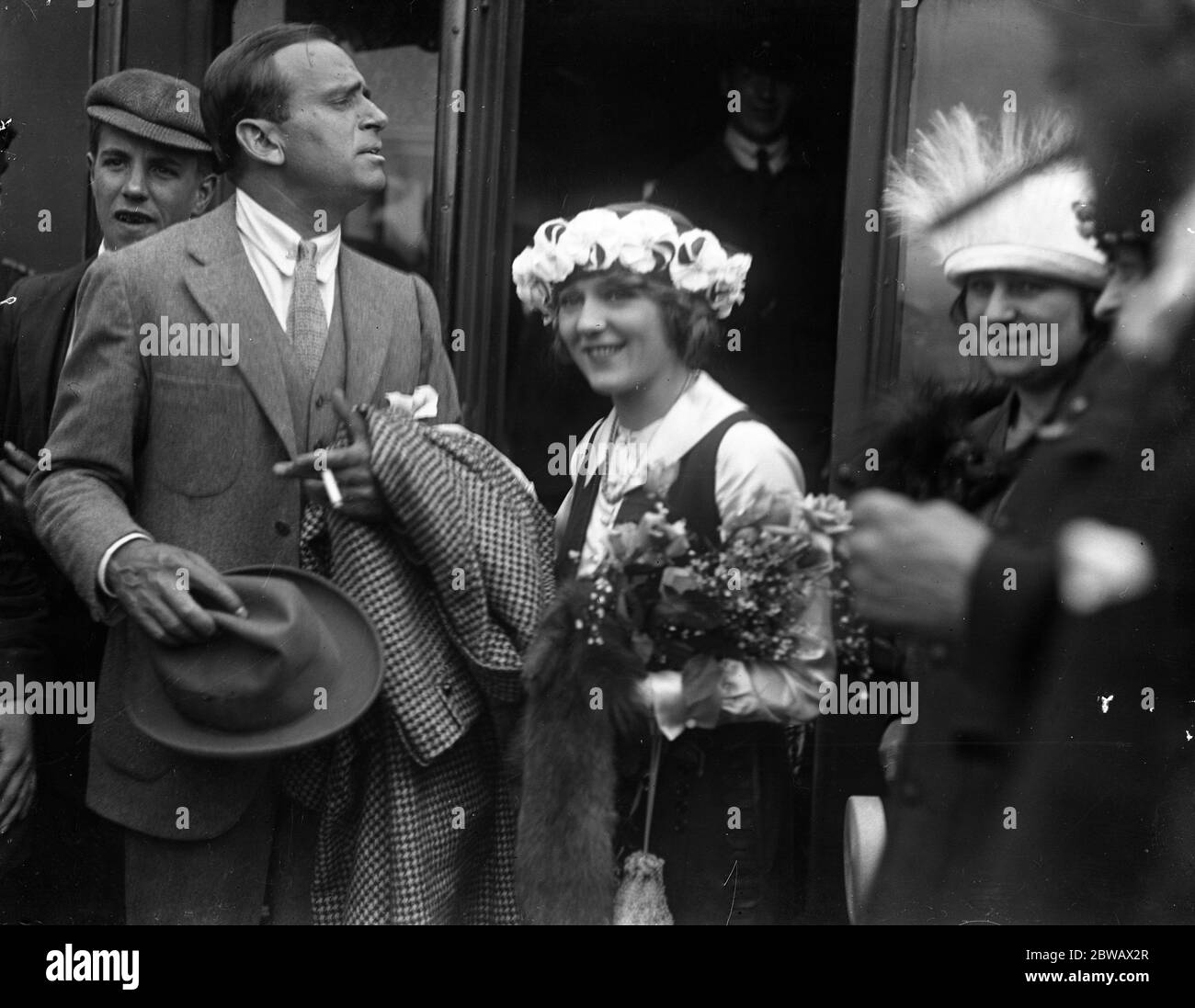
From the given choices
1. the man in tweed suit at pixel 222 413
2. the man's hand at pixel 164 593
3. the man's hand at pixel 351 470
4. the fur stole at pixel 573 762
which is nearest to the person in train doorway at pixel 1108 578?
Result: the fur stole at pixel 573 762

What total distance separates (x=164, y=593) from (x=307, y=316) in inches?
26.3

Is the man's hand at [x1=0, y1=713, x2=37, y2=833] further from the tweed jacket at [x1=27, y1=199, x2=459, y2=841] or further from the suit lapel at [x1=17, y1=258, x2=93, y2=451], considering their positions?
the suit lapel at [x1=17, y1=258, x2=93, y2=451]

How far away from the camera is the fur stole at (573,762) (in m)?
3.19

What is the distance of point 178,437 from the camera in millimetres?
3291

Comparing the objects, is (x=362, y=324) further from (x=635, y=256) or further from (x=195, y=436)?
(x=635, y=256)

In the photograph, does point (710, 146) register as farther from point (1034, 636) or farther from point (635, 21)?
point (1034, 636)

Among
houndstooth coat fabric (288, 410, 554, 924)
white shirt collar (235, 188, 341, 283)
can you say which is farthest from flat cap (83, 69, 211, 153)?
houndstooth coat fabric (288, 410, 554, 924)

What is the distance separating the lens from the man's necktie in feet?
11.0

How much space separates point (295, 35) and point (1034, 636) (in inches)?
79.5

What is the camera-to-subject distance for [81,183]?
145 inches

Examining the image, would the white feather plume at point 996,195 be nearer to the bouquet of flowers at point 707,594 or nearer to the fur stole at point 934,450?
the fur stole at point 934,450

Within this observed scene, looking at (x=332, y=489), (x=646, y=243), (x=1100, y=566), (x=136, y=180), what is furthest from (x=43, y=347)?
(x=1100, y=566)
